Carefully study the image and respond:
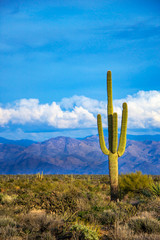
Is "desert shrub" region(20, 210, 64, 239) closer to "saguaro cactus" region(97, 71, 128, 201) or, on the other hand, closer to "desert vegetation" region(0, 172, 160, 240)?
"desert vegetation" region(0, 172, 160, 240)

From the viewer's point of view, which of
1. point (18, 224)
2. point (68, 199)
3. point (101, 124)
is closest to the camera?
point (18, 224)

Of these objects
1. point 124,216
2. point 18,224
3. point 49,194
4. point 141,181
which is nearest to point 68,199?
point 49,194

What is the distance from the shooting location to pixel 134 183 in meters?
19.5

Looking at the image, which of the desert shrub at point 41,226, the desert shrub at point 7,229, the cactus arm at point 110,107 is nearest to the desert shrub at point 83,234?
the desert shrub at point 41,226

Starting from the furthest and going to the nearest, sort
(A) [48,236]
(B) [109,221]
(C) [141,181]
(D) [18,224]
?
(C) [141,181] → (B) [109,221] → (D) [18,224] → (A) [48,236]

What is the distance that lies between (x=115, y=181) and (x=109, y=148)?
2.24 m

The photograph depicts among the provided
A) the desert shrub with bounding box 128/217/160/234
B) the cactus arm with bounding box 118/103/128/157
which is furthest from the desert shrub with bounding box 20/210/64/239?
the cactus arm with bounding box 118/103/128/157

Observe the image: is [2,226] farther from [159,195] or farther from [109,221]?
[159,195]

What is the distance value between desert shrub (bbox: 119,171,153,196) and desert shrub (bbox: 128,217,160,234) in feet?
35.5

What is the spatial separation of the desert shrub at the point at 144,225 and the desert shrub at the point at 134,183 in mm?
10830

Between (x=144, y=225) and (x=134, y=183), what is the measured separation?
11.5 metres

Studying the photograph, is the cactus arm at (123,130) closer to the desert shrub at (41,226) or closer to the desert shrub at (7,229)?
the desert shrub at (41,226)

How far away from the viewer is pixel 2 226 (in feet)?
26.1

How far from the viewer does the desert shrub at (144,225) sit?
26.3ft
